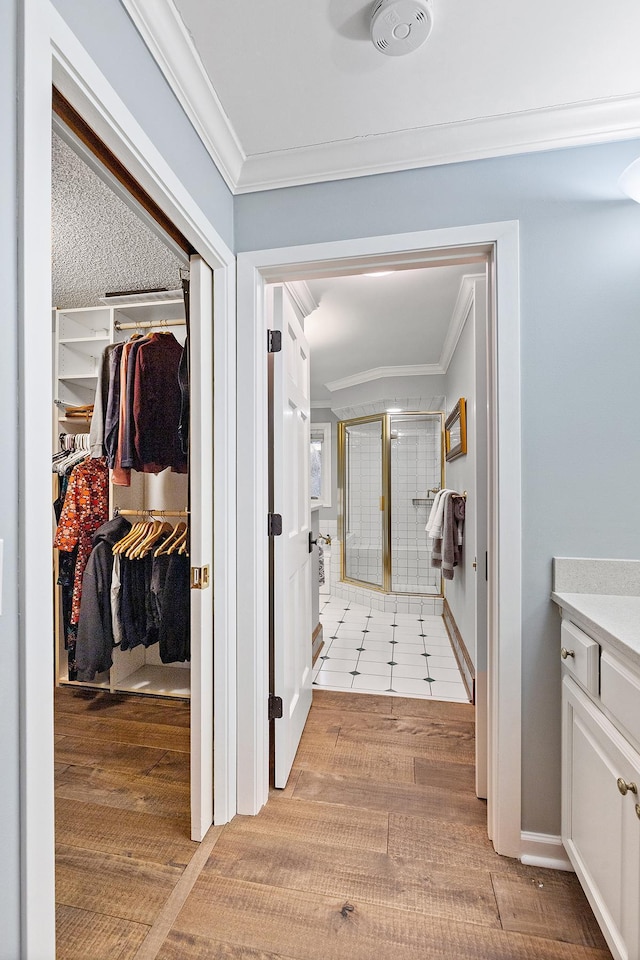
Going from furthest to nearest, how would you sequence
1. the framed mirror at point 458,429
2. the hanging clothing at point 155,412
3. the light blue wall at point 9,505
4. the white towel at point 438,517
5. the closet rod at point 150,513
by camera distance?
the white towel at point 438,517, the framed mirror at point 458,429, the closet rod at point 150,513, the hanging clothing at point 155,412, the light blue wall at point 9,505

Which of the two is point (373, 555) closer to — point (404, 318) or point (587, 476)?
point (404, 318)

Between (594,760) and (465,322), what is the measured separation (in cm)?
270

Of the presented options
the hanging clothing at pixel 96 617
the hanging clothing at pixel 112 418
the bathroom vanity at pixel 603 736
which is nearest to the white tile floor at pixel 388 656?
the hanging clothing at pixel 96 617

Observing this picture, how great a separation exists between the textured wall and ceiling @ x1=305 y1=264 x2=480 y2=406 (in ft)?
2.82

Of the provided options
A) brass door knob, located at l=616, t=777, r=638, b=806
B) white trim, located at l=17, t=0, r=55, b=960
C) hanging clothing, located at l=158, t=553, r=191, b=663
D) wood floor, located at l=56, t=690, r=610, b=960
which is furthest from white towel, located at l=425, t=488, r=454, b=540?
white trim, located at l=17, t=0, r=55, b=960

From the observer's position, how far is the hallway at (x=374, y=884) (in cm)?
120

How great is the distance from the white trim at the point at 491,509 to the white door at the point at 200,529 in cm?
14

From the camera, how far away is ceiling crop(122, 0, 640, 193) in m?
1.16

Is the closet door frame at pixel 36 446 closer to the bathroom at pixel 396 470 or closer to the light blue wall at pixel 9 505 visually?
the light blue wall at pixel 9 505

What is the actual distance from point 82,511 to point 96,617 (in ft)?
2.07

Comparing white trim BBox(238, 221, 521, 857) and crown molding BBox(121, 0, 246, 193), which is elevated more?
crown molding BBox(121, 0, 246, 193)

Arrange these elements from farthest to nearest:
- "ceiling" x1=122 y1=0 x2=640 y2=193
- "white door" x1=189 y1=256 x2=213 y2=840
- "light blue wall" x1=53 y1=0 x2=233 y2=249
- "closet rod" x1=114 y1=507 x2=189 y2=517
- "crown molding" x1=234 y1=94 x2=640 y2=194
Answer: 1. "closet rod" x1=114 y1=507 x2=189 y2=517
2. "white door" x1=189 y1=256 x2=213 y2=840
3. "crown molding" x1=234 y1=94 x2=640 y2=194
4. "ceiling" x1=122 y1=0 x2=640 y2=193
5. "light blue wall" x1=53 y1=0 x2=233 y2=249

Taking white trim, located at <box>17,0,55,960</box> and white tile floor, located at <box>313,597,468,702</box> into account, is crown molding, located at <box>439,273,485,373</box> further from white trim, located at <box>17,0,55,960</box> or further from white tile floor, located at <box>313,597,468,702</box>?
white tile floor, located at <box>313,597,468,702</box>

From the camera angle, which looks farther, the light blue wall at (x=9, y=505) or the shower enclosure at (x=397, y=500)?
the shower enclosure at (x=397, y=500)
